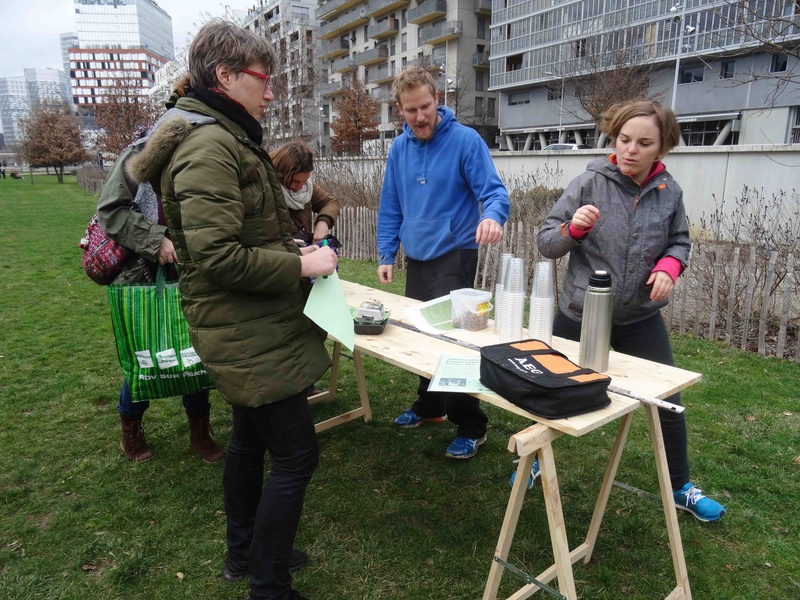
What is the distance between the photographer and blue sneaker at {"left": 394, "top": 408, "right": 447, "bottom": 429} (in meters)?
3.67

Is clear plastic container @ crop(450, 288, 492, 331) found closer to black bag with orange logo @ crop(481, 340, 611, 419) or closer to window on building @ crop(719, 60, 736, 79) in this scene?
black bag with orange logo @ crop(481, 340, 611, 419)

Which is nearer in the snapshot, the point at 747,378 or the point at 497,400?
the point at 497,400

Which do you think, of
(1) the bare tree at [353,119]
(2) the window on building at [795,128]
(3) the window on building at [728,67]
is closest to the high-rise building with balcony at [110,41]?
(1) the bare tree at [353,119]

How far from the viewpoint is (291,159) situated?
128 inches

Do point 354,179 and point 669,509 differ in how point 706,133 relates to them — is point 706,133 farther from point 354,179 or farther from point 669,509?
point 669,509

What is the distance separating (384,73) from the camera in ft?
157

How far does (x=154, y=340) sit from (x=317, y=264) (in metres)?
1.36

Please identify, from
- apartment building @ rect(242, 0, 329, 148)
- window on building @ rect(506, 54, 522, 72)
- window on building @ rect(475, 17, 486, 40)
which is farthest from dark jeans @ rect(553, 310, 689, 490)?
window on building @ rect(475, 17, 486, 40)

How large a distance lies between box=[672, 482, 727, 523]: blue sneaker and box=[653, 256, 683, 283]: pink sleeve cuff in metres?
1.12

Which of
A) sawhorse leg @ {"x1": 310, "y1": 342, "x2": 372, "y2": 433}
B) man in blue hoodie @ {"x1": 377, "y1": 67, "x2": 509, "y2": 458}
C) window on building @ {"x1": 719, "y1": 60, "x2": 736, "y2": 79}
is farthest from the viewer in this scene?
window on building @ {"x1": 719, "y1": 60, "x2": 736, "y2": 79}

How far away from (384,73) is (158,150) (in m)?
50.3

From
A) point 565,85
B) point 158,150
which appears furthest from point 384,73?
point 158,150

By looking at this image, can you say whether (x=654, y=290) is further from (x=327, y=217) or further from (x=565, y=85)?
(x=565, y=85)

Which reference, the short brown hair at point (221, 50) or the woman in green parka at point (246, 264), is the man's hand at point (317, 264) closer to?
the woman in green parka at point (246, 264)
